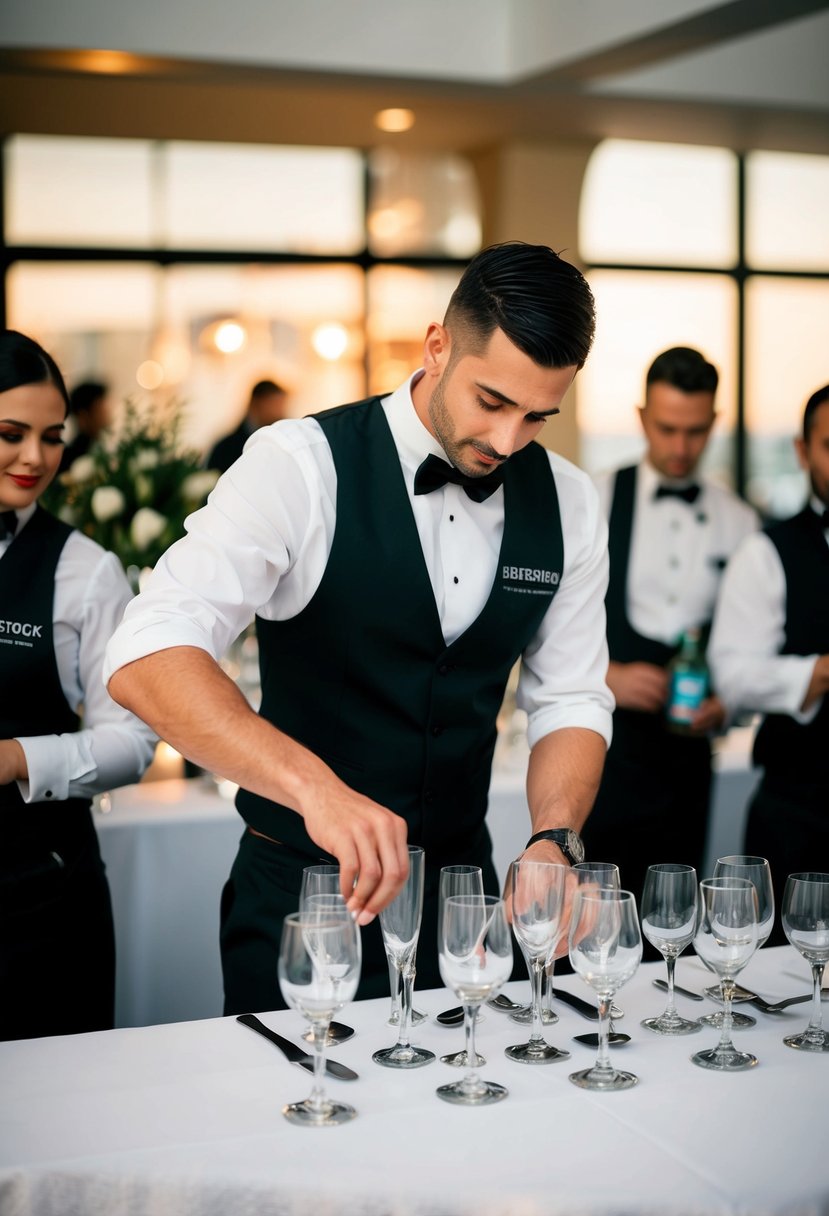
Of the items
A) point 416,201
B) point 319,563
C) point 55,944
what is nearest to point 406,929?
point 319,563

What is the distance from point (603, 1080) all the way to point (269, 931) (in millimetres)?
650

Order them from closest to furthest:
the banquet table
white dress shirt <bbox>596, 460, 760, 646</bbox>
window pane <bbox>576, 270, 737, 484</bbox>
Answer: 1. the banquet table
2. white dress shirt <bbox>596, 460, 760, 646</bbox>
3. window pane <bbox>576, 270, 737, 484</bbox>

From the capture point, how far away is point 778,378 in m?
9.12

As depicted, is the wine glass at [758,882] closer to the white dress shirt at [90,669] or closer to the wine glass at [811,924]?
the wine glass at [811,924]

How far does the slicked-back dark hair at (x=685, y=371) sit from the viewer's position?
3.72m

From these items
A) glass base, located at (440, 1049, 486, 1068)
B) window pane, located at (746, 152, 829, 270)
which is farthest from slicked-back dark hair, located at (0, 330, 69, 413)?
window pane, located at (746, 152, 829, 270)

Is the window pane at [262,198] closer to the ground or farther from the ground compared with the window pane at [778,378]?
farther from the ground

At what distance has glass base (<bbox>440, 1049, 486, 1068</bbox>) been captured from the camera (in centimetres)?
159

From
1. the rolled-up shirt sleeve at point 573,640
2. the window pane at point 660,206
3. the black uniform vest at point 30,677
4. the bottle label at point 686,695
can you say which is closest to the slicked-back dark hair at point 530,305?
the rolled-up shirt sleeve at point 573,640

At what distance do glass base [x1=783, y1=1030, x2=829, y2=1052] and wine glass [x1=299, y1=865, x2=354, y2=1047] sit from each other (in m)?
0.54

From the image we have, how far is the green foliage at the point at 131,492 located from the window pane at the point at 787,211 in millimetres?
6519

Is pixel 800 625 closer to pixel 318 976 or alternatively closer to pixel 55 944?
pixel 55 944

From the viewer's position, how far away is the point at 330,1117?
56.5 inches

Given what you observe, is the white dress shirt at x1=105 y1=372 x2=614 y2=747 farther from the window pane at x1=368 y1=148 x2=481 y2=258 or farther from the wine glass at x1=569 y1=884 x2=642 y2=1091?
the window pane at x1=368 y1=148 x2=481 y2=258
